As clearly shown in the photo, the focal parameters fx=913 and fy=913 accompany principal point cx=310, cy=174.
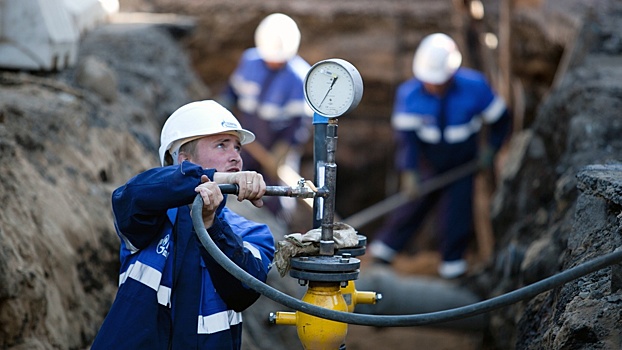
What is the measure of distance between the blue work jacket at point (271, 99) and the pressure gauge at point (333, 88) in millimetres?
5482

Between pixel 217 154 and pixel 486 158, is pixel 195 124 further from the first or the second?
pixel 486 158

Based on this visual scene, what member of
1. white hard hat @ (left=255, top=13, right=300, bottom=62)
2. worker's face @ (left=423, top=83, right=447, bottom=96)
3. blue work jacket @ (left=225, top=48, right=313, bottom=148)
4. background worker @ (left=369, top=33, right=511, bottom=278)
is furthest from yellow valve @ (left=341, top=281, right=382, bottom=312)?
white hard hat @ (left=255, top=13, right=300, bottom=62)

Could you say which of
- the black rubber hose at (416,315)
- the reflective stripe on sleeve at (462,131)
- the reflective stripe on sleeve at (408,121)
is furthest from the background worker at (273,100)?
the black rubber hose at (416,315)

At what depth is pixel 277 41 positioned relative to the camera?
27.8 feet

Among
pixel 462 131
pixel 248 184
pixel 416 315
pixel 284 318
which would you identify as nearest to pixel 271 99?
pixel 462 131

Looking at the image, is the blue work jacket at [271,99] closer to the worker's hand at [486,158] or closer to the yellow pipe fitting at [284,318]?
the worker's hand at [486,158]

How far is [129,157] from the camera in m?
5.35

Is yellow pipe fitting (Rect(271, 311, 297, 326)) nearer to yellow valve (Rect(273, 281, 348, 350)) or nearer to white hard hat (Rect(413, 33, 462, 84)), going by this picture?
yellow valve (Rect(273, 281, 348, 350))

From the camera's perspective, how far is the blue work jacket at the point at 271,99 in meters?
8.41

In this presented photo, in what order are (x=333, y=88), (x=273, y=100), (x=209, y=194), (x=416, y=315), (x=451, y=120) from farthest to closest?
(x=273, y=100), (x=451, y=120), (x=333, y=88), (x=209, y=194), (x=416, y=315)

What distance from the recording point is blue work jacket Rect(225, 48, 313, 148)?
8406mm

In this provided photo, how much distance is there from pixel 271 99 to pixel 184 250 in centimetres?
576

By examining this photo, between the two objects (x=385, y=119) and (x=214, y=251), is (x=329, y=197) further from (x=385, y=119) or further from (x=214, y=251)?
(x=385, y=119)

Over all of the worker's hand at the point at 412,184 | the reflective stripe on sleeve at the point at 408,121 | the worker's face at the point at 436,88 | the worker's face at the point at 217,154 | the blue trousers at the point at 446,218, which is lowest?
the blue trousers at the point at 446,218
